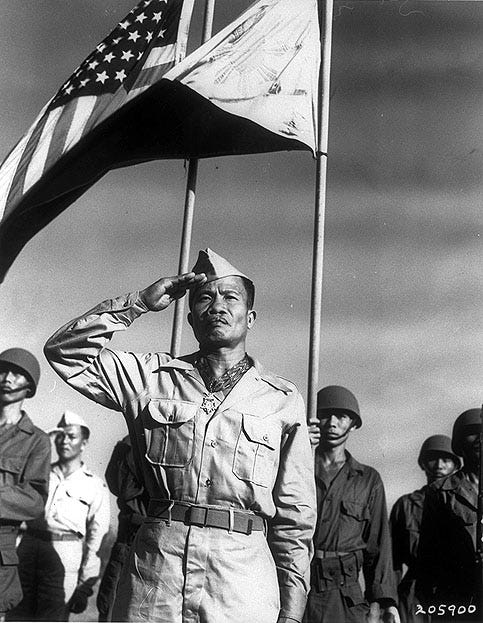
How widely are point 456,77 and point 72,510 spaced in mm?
2368

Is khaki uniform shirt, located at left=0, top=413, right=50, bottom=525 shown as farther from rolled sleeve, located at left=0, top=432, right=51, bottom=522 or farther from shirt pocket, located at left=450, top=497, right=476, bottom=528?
shirt pocket, located at left=450, top=497, right=476, bottom=528

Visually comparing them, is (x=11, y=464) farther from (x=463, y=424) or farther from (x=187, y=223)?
(x=463, y=424)

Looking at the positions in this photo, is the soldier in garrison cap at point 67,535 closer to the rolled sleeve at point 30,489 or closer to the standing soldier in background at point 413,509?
the rolled sleeve at point 30,489

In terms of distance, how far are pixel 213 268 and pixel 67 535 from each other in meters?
1.32

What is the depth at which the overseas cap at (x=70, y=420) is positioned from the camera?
2.81 meters

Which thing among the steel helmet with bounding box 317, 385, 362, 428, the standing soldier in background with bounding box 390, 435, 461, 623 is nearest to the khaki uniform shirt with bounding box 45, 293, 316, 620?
the steel helmet with bounding box 317, 385, 362, 428

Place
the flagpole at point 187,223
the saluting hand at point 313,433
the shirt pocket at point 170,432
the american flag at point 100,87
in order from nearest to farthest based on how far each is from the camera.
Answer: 1. the shirt pocket at point 170,432
2. the saluting hand at point 313,433
3. the flagpole at point 187,223
4. the american flag at point 100,87

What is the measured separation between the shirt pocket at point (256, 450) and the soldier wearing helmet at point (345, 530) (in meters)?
0.28

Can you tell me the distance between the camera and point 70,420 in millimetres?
2836

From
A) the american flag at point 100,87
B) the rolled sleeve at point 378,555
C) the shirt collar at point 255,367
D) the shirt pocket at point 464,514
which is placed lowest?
the rolled sleeve at point 378,555

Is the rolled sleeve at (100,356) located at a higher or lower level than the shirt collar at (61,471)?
higher

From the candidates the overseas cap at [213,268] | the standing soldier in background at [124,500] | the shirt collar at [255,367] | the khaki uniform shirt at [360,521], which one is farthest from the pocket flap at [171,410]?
the khaki uniform shirt at [360,521]

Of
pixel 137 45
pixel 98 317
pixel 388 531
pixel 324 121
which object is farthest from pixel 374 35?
pixel 388 531

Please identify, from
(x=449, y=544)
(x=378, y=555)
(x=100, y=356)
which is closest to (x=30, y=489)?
(x=100, y=356)
